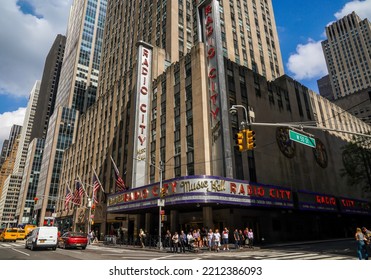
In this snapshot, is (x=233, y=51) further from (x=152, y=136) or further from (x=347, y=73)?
(x=347, y=73)

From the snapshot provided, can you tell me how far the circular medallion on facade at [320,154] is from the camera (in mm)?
46141

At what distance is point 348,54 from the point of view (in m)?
176

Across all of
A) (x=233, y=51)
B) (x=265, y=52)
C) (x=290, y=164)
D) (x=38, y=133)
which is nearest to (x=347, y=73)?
(x=265, y=52)

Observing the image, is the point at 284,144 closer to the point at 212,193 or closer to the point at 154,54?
the point at 212,193

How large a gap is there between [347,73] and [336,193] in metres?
156

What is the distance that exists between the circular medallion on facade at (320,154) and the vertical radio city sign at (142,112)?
2895cm

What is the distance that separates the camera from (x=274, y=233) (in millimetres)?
35094

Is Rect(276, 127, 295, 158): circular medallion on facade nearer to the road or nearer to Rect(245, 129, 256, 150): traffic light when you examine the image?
the road

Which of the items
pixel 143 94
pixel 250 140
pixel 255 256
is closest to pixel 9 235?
pixel 143 94

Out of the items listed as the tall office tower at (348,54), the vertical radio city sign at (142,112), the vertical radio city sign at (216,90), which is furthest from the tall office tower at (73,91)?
the tall office tower at (348,54)

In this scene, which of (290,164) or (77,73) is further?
(77,73)

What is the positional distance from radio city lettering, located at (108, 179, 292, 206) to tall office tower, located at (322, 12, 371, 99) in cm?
16317

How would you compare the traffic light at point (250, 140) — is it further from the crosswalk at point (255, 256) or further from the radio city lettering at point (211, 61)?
the radio city lettering at point (211, 61)

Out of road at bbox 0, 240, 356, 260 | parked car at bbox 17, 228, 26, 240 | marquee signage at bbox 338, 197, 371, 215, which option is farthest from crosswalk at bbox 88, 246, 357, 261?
parked car at bbox 17, 228, 26, 240
